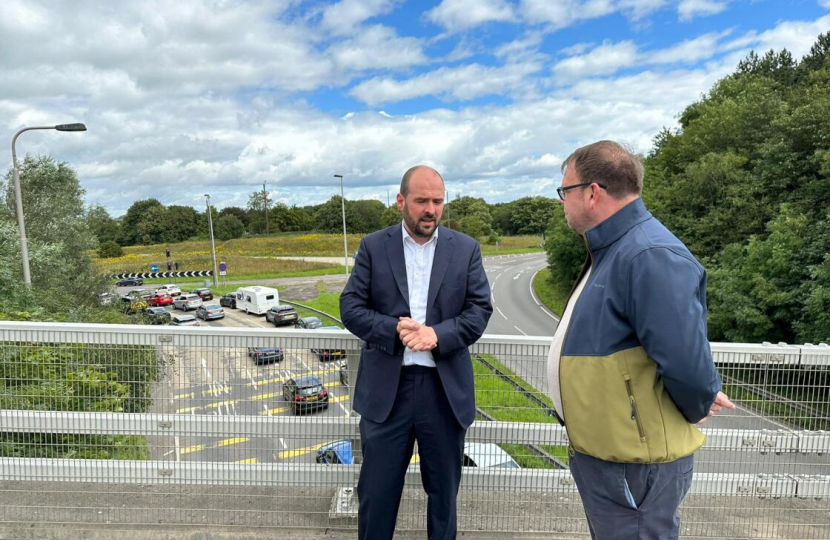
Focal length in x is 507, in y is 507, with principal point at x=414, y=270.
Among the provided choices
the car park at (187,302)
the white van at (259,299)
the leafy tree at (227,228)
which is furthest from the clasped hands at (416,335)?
the leafy tree at (227,228)

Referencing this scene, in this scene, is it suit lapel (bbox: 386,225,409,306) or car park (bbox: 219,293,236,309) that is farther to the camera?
car park (bbox: 219,293,236,309)

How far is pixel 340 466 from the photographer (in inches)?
117

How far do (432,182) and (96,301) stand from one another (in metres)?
25.1

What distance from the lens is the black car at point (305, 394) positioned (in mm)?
2742

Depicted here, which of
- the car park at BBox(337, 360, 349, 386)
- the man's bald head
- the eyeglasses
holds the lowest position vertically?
the car park at BBox(337, 360, 349, 386)

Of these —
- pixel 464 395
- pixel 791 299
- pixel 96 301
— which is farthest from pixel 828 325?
pixel 96 301

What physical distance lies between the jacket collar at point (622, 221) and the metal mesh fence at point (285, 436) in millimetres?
1033

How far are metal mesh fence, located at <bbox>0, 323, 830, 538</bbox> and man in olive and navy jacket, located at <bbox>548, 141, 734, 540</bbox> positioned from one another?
91 centimetres

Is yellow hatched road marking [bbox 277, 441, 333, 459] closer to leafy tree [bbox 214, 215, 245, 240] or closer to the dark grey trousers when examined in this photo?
the dark grey trousers

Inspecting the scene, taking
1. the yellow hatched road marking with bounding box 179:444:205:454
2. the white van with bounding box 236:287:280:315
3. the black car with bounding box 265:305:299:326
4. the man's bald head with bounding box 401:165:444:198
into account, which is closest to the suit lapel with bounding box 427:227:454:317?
the man's bald head with bounding box 401:165:444:198

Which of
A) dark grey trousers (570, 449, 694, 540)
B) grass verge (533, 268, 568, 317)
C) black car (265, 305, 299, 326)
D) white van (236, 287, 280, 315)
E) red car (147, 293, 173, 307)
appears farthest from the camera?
grass verge (533, 268, 568, 317)

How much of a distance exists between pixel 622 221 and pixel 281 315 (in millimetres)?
26309

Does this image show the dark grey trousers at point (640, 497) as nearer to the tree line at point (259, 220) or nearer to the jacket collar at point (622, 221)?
the jacket collar at point (622, 221)

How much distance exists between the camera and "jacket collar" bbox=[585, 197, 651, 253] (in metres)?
1.76
